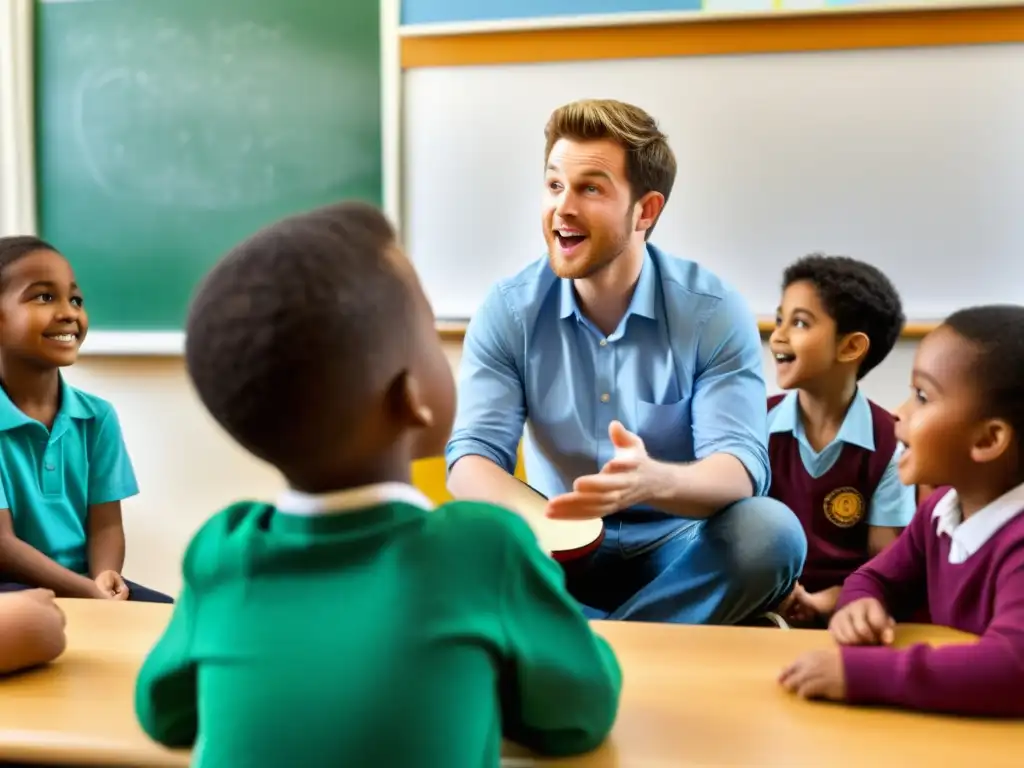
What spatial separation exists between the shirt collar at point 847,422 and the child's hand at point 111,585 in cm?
136

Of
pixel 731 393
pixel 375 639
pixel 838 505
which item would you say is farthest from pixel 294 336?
pixel 838 505

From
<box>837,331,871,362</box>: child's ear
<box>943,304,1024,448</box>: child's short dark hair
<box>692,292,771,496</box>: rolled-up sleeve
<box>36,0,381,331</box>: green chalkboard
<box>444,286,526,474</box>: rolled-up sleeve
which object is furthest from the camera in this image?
<box>36,0,381,331</box>: green chalkboard

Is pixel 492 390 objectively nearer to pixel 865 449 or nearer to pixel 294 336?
pixel 865 449

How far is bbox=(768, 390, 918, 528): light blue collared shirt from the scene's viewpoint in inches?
68.9

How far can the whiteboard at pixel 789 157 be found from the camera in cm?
211

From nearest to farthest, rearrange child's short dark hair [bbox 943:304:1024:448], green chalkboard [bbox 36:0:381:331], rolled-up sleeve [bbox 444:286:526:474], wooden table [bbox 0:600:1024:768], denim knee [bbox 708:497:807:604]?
1. wooden table [bbox 0:600:1024:768]
2. child's short dark hair [bbox 943:304:1024:448]
3. denim knee [bbox 708:497:807:604]
4. rolled-up sleeve [bbox 444:286:526:474]
5. green chalkboard [bbox 36:0:381:331]

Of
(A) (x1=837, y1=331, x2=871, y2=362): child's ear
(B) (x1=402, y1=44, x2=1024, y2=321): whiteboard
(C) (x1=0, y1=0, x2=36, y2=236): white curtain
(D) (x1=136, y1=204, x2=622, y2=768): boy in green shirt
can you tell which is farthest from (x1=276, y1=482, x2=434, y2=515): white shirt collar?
(C) (x1=0, y1=0, x2=36, y2=236): white curtain

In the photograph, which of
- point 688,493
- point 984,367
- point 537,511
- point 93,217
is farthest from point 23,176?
point 984,367

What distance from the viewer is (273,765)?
67cm

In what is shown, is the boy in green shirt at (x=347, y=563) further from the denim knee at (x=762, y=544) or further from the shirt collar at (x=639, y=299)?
the shirt collar at (x=639, y=299)

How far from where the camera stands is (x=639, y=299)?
1689 millimetres

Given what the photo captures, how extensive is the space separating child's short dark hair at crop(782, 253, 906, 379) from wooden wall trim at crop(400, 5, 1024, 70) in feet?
1.86

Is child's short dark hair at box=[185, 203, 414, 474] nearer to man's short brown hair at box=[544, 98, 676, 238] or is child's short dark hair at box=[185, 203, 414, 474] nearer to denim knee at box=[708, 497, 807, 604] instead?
denim knee at box=[708, 497, 807, 604]

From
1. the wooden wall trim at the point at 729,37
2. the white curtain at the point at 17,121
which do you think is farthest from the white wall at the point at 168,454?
the wooden wall trim at the point at 729,37
